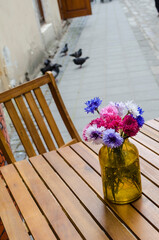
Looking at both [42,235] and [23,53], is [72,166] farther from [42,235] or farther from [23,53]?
[23,53]

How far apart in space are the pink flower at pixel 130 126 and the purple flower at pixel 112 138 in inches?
2.4

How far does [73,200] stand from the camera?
6.01ft

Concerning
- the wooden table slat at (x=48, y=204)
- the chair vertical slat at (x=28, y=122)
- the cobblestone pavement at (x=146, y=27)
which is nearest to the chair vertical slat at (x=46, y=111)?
the chair vertical slat at (x=28, y=122)

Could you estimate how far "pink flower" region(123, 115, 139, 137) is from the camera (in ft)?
4.98

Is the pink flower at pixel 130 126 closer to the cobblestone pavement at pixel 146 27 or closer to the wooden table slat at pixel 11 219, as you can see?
the wooden table slat at pixel 11 219

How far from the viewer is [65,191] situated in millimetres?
1918

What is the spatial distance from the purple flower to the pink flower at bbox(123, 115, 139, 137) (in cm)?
6

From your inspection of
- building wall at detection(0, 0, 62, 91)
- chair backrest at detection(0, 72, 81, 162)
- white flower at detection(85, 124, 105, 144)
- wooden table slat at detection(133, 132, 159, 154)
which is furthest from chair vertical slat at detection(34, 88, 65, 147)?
building wall at detection(0, 0, 62, 91)

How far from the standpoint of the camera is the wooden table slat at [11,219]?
1690 mm

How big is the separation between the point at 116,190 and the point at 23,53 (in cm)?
565

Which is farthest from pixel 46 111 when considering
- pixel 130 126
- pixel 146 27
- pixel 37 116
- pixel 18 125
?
pixel 146 27

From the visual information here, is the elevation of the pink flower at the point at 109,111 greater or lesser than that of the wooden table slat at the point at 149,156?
greater

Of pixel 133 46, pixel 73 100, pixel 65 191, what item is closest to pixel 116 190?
pixel 65 191

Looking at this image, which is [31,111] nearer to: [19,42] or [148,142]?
[148,142]
